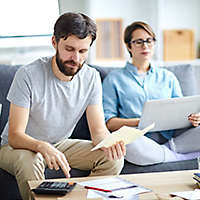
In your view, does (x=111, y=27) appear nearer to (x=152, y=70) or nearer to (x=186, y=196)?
(x=152, y=70)

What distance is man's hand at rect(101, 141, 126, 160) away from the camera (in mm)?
1968

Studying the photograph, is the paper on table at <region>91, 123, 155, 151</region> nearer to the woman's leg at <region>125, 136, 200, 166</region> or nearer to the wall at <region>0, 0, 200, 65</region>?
the woman's leg at <region>125, 136, 200, 166</region>

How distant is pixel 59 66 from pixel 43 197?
0.77 metres

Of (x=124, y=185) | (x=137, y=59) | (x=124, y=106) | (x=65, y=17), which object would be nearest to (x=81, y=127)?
(x=124, y=106)

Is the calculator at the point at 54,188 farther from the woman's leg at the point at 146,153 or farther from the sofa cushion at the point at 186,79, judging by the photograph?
the sofa cushion at the point at 186,79

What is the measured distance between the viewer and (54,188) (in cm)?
168

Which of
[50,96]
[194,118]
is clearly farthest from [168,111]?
[50,96]

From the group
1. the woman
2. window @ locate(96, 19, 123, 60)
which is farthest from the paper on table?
window @ locate(96, 19, 123, 60)

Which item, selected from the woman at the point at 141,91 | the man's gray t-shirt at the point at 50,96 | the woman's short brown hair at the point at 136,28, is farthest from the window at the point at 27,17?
the man's gray t-shirt at the point at 50,96

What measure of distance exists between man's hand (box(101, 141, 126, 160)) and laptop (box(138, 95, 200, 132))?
45cm

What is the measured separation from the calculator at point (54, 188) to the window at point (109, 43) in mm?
2965

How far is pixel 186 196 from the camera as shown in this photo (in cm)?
162

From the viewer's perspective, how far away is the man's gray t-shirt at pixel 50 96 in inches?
86.9

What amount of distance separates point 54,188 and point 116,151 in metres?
0.41
